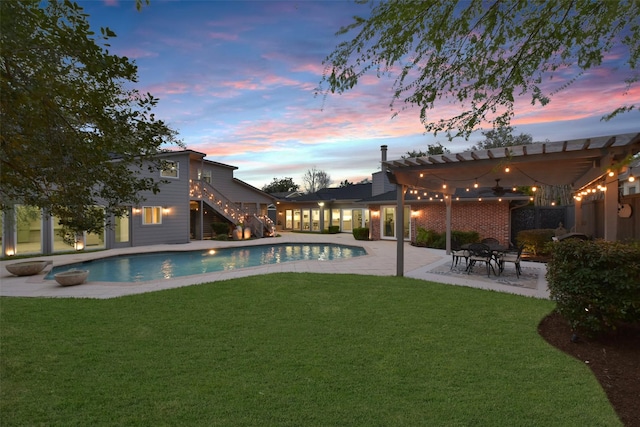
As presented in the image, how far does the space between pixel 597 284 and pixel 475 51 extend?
3478 millimetres

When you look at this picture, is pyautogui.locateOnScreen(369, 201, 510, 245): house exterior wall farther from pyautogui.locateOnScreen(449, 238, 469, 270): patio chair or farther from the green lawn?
the green lawn

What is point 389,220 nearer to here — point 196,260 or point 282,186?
point 196,260

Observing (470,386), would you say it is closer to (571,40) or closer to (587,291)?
(587,291)

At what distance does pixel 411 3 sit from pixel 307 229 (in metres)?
25.6

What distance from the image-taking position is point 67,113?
3.23 m

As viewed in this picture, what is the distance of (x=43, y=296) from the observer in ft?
23.8

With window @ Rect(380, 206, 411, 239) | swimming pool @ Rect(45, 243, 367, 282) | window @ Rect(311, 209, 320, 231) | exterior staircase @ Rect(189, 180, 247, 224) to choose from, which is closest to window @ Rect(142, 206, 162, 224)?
exterior staircase @ Rect(189, 180, 247, 224)

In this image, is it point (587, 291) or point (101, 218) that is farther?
point (587, 291)

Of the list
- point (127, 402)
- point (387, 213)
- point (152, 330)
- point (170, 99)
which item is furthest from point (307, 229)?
point (127, 402)

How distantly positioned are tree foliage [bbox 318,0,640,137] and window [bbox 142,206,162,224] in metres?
16.6

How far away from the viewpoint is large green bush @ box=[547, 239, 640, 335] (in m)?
4.32

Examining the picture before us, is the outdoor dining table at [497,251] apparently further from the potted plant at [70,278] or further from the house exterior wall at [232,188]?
the house exterior wall at [232,188]

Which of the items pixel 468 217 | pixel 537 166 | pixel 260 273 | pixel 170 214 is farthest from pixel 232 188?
pixel 537 166

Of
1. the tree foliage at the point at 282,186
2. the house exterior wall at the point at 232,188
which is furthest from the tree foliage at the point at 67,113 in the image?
the tree foliage at the point at 282,186
